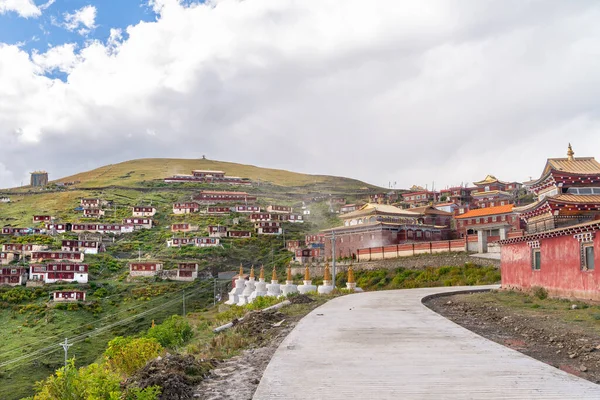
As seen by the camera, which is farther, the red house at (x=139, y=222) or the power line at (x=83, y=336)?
the red house at (x=139, y=222)

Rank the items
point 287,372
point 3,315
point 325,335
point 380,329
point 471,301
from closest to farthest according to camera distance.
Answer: point 287,372
point 325,335
point 380,329
point 471,301
point 3,315

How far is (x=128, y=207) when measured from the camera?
121 metres

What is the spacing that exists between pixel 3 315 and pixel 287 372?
2356 inches

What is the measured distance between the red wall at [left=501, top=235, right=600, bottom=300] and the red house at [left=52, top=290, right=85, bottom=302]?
51073 mm

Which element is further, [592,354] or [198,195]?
[198,195]

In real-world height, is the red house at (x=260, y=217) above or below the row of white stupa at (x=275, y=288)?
above

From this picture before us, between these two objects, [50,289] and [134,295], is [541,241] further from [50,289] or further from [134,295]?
[50,289]

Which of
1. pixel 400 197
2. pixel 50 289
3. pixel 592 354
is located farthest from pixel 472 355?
pixel 400 197

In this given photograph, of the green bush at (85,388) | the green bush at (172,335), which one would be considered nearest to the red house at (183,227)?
the green bush at (172,335)

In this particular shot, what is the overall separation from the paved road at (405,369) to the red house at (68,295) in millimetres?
55648

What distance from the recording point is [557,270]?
23.2m

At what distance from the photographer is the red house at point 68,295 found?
6203cm

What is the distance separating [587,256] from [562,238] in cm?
223

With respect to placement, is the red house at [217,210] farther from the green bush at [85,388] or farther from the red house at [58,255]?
the green bush at [85,388]
